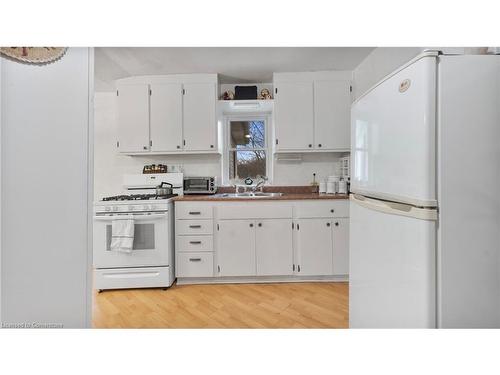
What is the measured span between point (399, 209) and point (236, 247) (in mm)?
1660

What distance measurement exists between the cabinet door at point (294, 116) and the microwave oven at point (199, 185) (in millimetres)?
918

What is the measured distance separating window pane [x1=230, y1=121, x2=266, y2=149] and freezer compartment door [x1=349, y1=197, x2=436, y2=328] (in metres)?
1.97

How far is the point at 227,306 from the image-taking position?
187 cm

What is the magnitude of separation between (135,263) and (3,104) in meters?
1.66

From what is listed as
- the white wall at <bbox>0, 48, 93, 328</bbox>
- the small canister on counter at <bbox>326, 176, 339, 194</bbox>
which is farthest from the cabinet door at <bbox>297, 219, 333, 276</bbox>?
the white wall at <bbox>0, 48, 93, 328</bbox>

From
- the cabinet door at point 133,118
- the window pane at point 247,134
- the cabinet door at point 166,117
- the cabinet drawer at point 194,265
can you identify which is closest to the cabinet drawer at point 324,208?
the cabinet drawer at point 194,265

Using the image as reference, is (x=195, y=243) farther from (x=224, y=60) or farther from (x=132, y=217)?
(x=224, y=60)

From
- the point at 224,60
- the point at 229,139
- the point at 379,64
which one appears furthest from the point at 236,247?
the point at 379,64

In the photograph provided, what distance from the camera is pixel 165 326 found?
5.37 ft

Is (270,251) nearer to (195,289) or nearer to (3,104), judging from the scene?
(195,289)

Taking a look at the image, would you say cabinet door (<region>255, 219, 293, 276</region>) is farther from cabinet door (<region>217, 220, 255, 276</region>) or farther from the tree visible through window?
the tree visible through window

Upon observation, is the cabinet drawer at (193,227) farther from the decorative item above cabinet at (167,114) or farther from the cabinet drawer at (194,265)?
the decorative item above cabinet at (167,114)

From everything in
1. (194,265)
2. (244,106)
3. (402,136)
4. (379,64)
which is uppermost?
(379,64)
